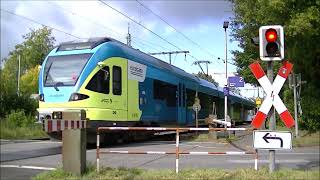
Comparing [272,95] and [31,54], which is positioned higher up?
[31,54]

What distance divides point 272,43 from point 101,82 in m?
9.93

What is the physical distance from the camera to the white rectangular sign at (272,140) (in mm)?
11008

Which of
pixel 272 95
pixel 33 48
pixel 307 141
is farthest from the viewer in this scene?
pixel 33 48

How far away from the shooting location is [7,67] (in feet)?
303

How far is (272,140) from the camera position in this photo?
1112 centimetres

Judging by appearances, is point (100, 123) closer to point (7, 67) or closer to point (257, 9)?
point (257, 9)

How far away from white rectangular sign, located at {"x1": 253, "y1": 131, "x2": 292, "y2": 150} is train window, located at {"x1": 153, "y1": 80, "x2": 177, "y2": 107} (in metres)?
13.5

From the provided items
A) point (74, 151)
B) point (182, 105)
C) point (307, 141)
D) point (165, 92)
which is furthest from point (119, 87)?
point (74, 151)

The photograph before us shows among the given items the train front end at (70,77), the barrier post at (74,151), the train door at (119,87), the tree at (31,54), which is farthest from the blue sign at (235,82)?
the tree at (31,54)

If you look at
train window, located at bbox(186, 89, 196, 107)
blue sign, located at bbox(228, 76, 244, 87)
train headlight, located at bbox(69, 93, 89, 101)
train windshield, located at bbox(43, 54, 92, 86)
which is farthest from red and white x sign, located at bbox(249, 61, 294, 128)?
train window, located at bbox(186, 89, 196, 107)

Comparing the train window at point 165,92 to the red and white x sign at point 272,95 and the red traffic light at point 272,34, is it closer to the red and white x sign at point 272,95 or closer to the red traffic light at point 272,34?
the red and white x sign at point 272,95

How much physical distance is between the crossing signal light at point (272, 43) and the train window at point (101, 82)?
376 inches

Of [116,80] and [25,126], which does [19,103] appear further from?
[116,80]

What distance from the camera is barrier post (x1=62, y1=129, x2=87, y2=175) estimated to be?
1179 centimetres
